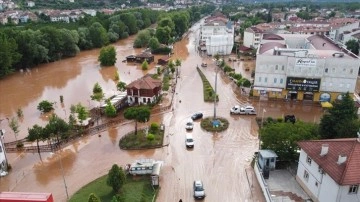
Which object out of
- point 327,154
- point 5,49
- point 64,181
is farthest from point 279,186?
point 5,49

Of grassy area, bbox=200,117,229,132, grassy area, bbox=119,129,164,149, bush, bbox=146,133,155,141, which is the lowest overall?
grassy area, bbox=119,129,164,149

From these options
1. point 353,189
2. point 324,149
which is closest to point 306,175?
point 324,149

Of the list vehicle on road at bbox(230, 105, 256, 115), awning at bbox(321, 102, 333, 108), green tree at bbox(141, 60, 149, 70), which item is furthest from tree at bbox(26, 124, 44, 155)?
green tree at bbox(141, 60, 149, 70)

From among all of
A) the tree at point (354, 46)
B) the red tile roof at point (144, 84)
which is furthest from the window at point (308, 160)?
the tree at point (354, 46)

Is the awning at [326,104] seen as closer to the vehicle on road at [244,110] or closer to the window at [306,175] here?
the vehicle on road at [244,110]

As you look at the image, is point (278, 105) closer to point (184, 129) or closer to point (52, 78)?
point (184, 129)

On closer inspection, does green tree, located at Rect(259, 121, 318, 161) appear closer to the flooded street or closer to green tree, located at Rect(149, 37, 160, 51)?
the flooded street

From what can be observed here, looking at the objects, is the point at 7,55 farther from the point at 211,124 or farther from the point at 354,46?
the point at 354,46
